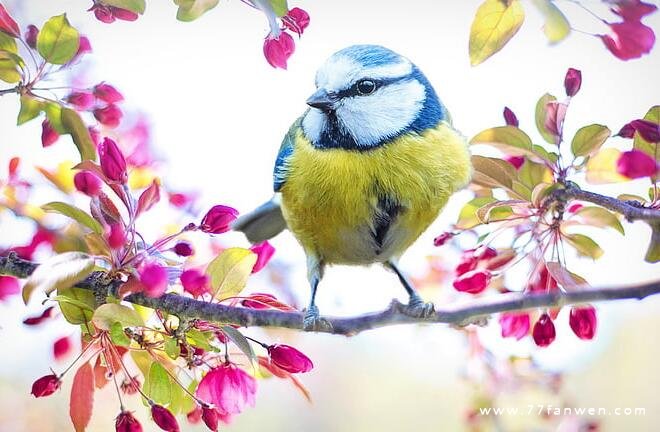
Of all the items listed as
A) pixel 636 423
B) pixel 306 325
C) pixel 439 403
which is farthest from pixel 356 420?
pixel 306 325

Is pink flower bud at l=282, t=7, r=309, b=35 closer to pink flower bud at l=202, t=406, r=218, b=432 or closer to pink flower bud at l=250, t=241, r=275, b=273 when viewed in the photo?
pink flower bud at l=250, t=241, r=275, b=273

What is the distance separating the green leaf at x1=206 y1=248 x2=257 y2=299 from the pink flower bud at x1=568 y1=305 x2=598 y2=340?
28 cm

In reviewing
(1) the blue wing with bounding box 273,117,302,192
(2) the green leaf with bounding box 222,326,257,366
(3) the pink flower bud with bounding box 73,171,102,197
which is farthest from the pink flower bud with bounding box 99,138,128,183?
(1) the blue wing with bounding box 273,117,302,192

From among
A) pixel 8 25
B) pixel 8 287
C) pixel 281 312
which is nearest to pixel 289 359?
pixel 281 312

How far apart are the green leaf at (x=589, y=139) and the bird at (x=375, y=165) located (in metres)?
0.12

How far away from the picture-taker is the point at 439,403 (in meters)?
1.23

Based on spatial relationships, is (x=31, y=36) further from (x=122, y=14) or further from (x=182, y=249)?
(x=182, y=249)

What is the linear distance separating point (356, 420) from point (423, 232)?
0.59 metres

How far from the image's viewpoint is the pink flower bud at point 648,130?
61 cm

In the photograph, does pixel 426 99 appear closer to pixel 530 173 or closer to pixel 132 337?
pixel 530 173

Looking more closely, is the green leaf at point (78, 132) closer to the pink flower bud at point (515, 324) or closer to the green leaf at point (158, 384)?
the green leaf at point (158, 384)

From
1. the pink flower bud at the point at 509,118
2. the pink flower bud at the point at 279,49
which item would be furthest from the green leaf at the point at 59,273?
the pink flower bud at the point at 509,118

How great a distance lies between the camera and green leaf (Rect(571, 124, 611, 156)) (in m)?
0.62

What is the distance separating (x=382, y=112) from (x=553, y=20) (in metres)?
0.18
